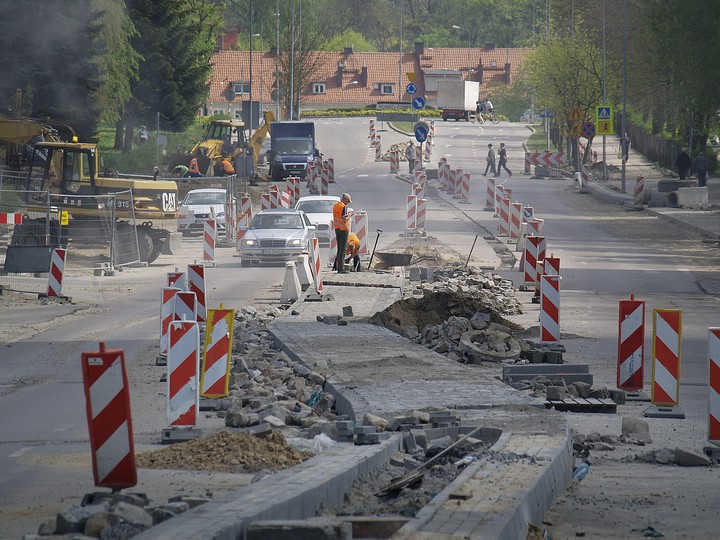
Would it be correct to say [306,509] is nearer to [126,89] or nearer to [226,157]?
[126,89]

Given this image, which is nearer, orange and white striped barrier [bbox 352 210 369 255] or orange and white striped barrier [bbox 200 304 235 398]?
orange and white striped barrier [bbox 200 304 235 398]

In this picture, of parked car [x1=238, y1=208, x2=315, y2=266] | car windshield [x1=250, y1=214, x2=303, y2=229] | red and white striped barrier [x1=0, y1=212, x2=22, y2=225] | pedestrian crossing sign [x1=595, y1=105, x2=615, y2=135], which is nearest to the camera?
red and white striped barrier [x1=0, y1=212, x2=22, y2=225]

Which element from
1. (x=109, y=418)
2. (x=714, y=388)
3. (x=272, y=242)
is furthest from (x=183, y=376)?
(x=272, y=242)

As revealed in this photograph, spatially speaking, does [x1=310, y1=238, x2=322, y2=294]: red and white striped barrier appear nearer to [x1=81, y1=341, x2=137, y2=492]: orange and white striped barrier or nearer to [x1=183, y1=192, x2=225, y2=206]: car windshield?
[x1=81, y1=341, x2=137, y2=492]: orange and white striped barrier

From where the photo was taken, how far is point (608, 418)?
39.2 ft

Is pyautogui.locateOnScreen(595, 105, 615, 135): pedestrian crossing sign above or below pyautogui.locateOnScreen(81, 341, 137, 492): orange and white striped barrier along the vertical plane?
above

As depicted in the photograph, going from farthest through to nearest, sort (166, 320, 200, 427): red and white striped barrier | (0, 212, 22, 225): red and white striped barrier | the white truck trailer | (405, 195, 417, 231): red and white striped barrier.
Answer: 1. the white truck trailer
2. (405, 195, 417, 231): red and white striped barrier
3. (0, 212, 22, 225): red and white striped barrier
4. (166, 320, 200, 427): red and white striped barrier

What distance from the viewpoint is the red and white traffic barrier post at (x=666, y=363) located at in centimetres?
→ 1182

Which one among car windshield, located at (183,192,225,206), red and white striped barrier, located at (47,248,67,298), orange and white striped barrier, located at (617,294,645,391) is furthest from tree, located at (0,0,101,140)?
orange and white striped barrier, located at (617,294,645,391)

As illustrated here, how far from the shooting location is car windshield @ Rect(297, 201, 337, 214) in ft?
114

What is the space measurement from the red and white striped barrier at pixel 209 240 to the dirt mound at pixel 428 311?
10723 mm

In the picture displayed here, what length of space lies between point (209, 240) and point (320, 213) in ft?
20.4

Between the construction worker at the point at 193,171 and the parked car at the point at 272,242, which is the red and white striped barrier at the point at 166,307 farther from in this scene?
the construction worker at the point at 193,171

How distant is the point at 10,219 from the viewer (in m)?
26.8
